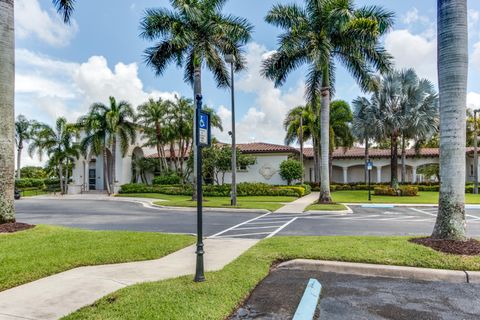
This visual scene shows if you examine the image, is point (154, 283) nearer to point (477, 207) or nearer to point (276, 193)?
point (477, 207)

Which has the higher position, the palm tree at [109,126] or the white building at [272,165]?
the palm tree at [109,126]

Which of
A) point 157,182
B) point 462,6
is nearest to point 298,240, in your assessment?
point 462,6

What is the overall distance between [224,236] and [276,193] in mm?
17670

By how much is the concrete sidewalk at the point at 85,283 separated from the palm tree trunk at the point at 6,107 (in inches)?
175

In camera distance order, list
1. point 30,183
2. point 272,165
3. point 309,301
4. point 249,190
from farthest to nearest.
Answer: point 30,183, point 272,165, point 249,190, point 309,301

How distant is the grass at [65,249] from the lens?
6152mm

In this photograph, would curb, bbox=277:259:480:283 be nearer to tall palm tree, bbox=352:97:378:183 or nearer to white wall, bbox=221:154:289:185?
tall palm tree, bbox=352:97:378:183

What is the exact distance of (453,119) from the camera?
723 cm

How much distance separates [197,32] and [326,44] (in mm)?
7817

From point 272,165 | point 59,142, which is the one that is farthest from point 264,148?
point 59,142

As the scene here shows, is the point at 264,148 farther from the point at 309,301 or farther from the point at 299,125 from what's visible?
the point at 309,301

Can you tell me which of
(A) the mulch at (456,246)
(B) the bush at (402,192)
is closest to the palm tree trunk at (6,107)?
(A) the mulch at (456,246)

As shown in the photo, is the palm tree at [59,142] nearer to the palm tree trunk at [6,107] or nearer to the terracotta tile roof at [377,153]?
the terracotta tile roof at [377,153]

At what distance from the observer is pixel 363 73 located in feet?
69.8
